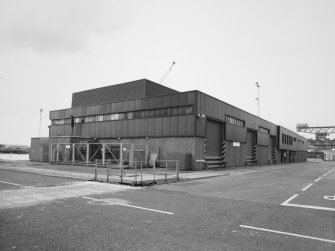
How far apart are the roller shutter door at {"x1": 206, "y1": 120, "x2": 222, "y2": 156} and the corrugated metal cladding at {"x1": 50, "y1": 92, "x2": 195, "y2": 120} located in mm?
4776

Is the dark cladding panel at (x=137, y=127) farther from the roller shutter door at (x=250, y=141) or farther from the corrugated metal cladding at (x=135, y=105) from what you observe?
the roller shutter door at (x=250, y=141)

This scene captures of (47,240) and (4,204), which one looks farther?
(4,204)

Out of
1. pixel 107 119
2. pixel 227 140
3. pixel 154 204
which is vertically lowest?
pixel 154 204

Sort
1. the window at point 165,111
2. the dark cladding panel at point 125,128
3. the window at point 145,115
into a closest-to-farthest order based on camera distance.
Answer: the window at point 145,115 → the window at point 165,111 → the dark cladding panel at point 125,128

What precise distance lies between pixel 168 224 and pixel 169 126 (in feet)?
80.7

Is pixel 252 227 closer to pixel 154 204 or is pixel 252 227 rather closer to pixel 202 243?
pixel 202 243

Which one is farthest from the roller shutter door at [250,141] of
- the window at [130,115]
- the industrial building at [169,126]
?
the window at [130,115]

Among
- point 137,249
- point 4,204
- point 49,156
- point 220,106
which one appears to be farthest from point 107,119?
point 137,249

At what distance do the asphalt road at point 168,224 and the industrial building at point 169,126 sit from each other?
18.4 m

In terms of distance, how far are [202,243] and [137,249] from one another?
1525 millimetres

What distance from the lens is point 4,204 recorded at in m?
9.98

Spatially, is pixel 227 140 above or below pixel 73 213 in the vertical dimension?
above

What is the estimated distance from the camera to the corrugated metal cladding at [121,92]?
146 feet

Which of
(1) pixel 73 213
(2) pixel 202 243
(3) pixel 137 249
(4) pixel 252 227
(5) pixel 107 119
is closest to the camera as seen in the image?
(3) pixel 137 249
